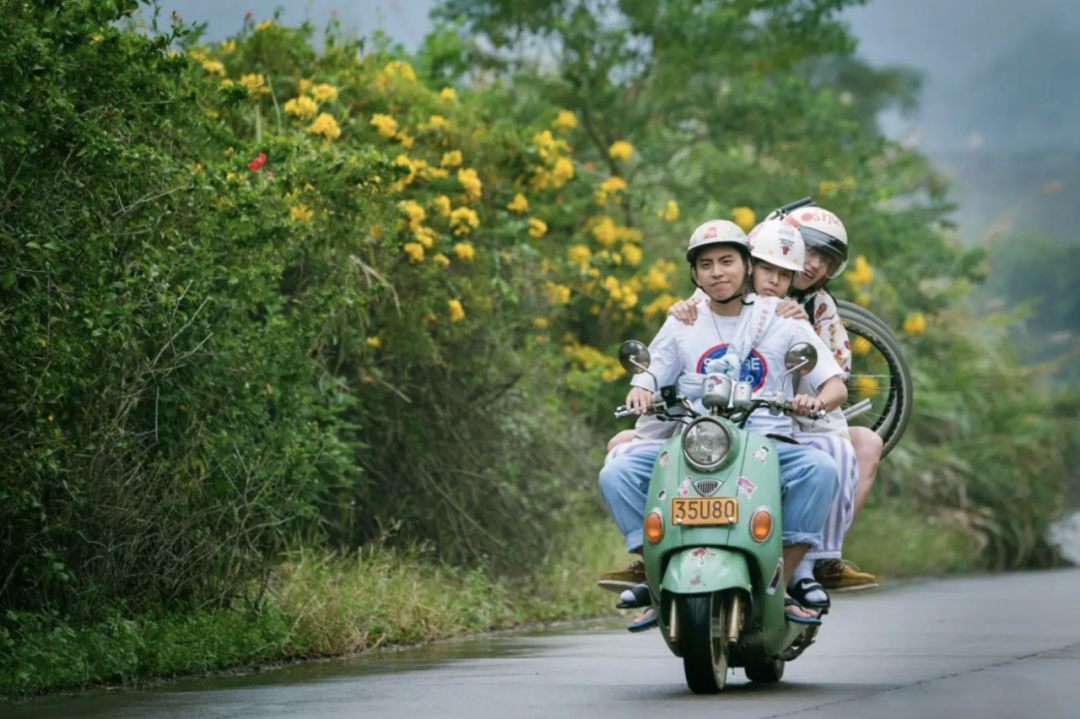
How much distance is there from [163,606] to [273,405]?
6.00 feet

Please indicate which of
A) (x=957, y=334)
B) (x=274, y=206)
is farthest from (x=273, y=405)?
(x=957, y=334)

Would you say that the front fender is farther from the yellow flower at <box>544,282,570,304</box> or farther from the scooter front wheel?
the yellow flower at <box>544,282,570,304</box>

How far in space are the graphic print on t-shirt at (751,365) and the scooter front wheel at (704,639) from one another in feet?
3.90

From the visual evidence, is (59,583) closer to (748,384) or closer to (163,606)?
(163,606)

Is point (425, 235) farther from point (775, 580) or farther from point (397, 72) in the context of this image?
point (775, 580)

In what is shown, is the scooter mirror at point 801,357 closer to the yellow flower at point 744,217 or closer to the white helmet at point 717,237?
the white helmet at point 717,237

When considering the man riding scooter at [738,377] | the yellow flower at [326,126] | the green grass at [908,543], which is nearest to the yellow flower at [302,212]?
the yellow flower at [326,126]

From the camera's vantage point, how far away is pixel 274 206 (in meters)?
13.4

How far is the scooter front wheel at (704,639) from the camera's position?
970cm

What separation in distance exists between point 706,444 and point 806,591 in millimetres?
915

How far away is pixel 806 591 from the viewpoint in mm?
10383

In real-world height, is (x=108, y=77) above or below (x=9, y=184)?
above

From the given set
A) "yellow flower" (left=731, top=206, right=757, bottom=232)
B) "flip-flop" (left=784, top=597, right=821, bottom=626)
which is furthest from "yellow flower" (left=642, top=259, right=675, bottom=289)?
"flip-flop" (left=784, top=597, right=821, bottom=626)

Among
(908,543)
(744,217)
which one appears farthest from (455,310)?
(908,543)
